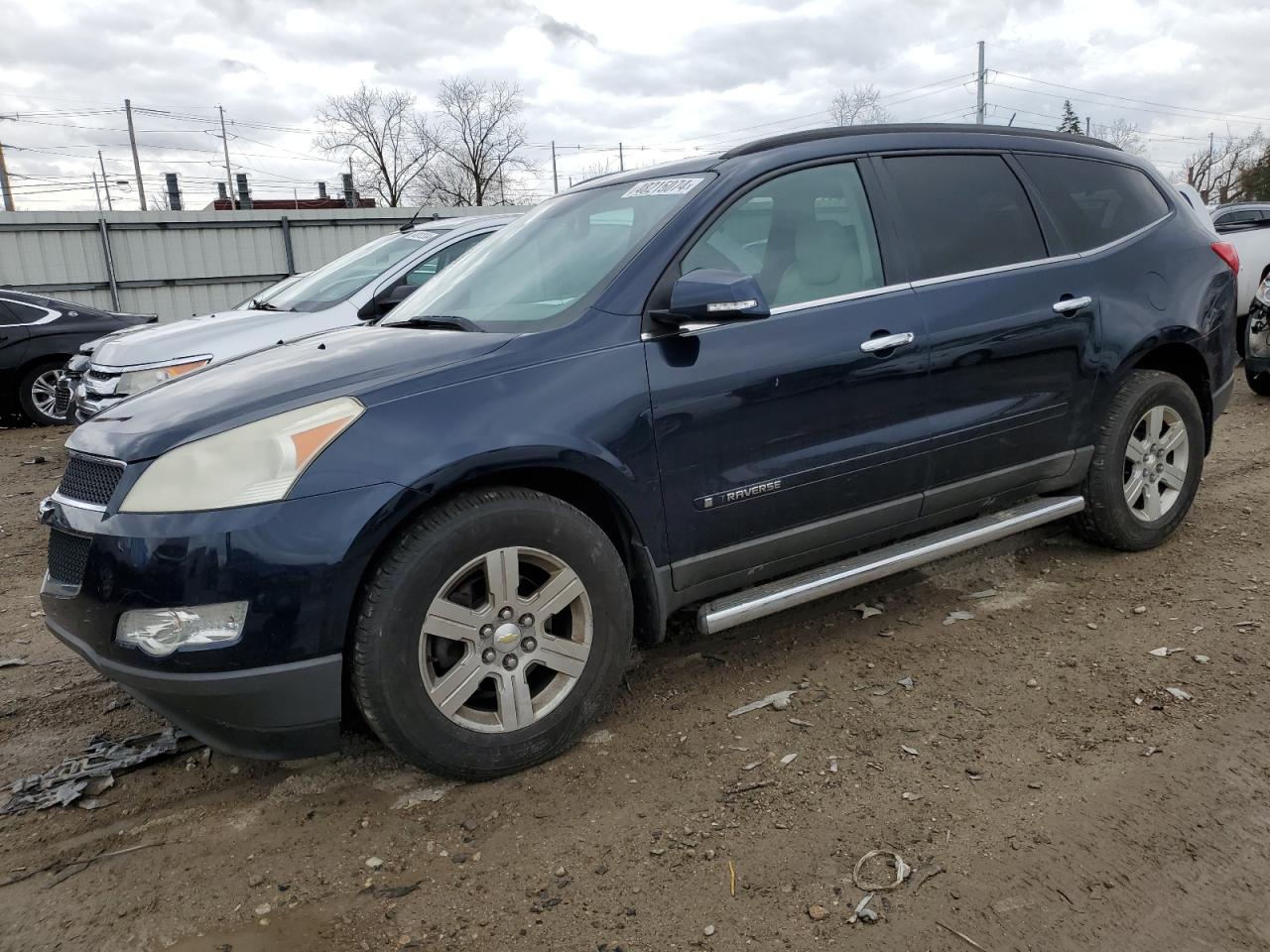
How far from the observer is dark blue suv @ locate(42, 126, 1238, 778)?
2432 mm

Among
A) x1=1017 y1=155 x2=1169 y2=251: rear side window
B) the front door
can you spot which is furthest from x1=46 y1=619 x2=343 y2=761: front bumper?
x1=1017 y1=155 x2=1169 y2=251: rear side window

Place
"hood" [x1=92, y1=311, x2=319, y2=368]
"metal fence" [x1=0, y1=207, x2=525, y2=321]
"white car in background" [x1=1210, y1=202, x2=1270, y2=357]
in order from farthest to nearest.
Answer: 1. "metal fence" [x1=0, y1=207, x2=525, y2=321]
2. "white car in background" [x1=1210, y1=202, x2=1270, y2=357]
3. "hood" [x1=92, y1=311, x2=319, y2=368]

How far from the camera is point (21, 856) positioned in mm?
2543

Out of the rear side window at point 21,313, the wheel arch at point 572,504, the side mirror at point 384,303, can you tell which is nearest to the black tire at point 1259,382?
the side mirror at point 384,303

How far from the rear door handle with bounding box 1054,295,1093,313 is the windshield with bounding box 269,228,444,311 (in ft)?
15.0

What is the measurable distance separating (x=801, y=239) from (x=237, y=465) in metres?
2.03

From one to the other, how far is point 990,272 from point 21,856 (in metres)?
3.75

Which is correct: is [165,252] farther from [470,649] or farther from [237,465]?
[470,649]

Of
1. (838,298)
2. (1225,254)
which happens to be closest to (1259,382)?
(1225,254)

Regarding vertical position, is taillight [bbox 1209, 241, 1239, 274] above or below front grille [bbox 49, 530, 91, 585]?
above

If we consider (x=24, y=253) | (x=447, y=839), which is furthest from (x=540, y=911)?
(x=24, y=253)

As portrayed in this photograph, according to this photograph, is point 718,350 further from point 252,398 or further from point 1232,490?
point 1232,490

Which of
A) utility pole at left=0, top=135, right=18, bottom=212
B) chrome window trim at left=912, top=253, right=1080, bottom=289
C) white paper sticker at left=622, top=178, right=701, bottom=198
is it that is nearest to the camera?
white paper sticker at left=622, top=178, right=701, bottom=198

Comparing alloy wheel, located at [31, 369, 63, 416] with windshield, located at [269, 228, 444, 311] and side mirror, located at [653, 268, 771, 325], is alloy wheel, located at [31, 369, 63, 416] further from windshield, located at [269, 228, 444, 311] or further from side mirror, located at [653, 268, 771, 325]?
side mirror, located at [653, 268, 771, 325]
